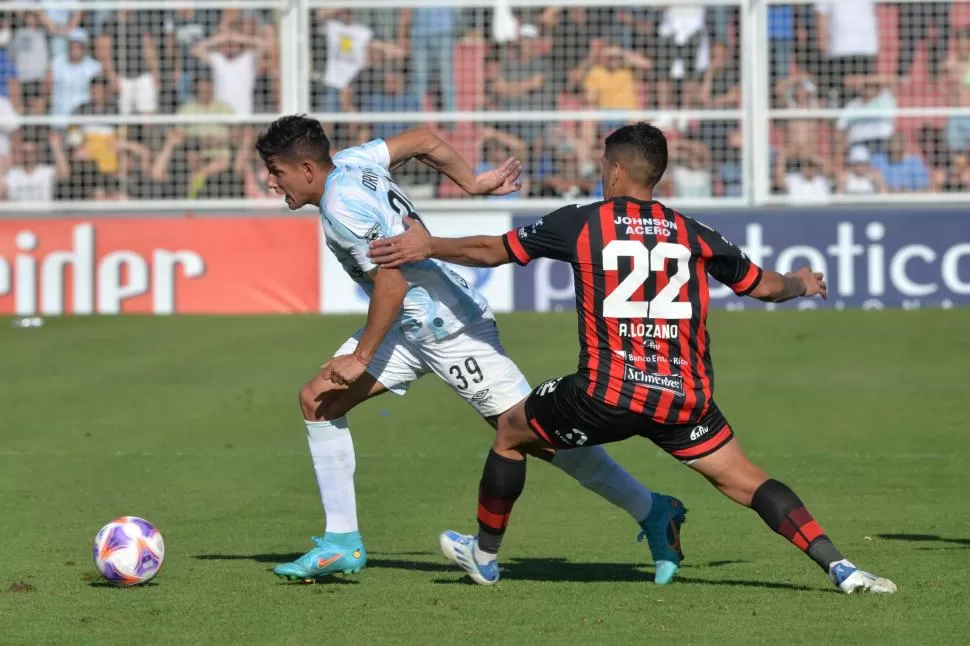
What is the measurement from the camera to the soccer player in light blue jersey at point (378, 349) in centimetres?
673

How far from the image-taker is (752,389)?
1335cm

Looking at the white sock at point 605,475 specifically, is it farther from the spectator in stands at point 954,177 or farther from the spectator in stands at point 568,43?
the spectator in stands at point 954,177

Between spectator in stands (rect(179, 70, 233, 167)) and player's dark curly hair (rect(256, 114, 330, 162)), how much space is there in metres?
12.4

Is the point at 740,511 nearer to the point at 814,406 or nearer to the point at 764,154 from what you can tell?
the point at 814,406

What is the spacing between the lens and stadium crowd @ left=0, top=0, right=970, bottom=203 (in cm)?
1872

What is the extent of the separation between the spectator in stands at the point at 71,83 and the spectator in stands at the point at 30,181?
2.17 ft

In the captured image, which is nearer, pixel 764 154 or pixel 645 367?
pixel 645 367

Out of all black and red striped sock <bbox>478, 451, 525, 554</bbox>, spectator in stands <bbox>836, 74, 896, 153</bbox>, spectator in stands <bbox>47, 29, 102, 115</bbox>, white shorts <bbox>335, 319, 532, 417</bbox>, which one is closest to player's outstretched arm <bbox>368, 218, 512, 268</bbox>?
white shorts <bbox>335, 319, 532, 417</bbox>

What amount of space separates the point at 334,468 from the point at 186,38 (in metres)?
12.8

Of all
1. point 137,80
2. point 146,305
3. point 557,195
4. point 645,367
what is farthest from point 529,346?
point 645,367

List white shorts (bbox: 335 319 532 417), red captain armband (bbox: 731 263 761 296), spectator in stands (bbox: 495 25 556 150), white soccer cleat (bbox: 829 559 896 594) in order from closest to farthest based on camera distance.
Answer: white soccer cleat (bbox: 829 559 896 594) < red captain armband (bbox: 731 263 761 296) < white shorts (bbox: 335 319 532 417) < spectator in stands (bbox: 495 25 556 150)

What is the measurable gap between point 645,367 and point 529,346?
9.02 metres

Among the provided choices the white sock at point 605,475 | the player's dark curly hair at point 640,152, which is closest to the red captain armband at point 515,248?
the player's dark curly hair at point 640,152

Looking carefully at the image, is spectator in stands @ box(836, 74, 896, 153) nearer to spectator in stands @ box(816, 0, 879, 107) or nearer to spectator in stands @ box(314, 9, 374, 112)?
spectator in stands @ box(816, 0, 879, 107)
